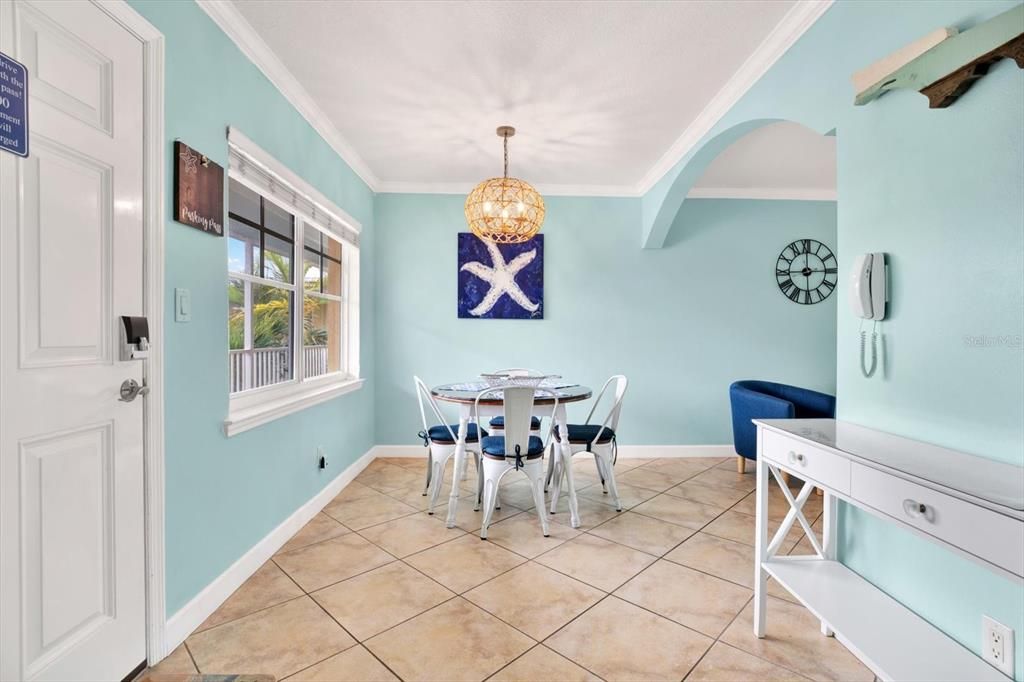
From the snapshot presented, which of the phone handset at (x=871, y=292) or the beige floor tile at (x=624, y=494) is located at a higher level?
the phone handset at (x=871, y=292)

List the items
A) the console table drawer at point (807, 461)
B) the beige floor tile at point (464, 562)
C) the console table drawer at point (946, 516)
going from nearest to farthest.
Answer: the console table drawer at point (946, 516)
the console table drawer at point (807, 461)
the beige floor tile at point (464, 562)

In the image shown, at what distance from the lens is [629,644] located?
1.80 metres

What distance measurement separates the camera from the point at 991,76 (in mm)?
1251

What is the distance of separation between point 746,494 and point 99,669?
3.62 metres

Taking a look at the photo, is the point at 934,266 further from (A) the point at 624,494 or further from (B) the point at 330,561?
(B) the point at 330,561

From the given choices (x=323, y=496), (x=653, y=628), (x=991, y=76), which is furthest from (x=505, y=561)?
(x=991, y=76)

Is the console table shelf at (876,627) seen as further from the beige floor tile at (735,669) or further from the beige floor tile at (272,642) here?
the beige floor tile at (272,642)

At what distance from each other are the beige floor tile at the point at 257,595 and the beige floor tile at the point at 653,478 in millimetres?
2469

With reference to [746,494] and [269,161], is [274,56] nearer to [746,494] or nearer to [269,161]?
[269,161]

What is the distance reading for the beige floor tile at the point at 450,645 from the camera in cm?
165

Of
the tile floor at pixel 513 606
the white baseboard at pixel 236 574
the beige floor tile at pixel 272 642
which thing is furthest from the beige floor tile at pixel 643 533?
the white baseboard at pixel 236 574

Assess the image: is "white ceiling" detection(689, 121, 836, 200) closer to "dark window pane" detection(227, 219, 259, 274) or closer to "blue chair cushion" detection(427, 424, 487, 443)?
"blue chair cushion" detection(427, 424, 487, 443)

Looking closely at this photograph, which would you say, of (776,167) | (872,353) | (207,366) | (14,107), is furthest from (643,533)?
(776,167)

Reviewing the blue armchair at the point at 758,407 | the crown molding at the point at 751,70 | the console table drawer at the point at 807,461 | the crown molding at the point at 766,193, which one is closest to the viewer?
the console table drawer at the point at 807,461
